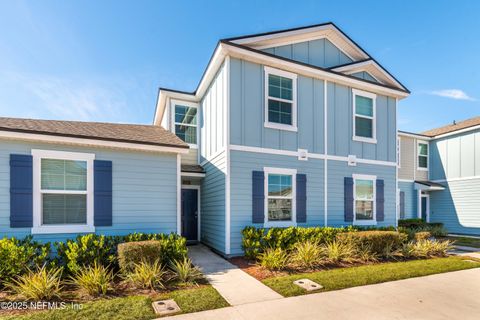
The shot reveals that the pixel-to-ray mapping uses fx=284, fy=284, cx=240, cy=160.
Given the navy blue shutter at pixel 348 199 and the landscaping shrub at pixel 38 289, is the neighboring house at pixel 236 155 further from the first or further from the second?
the landscaping shrub at pixel 38 289

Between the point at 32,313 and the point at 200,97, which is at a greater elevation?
the point at 200,97

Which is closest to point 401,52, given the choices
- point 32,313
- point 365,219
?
point 365,219

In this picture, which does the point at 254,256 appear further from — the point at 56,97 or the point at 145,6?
the point at 56,97

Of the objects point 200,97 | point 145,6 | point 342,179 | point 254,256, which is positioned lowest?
point 254,256

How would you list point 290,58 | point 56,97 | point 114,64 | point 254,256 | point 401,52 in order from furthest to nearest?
point 56,97
point 401,52
point 114,64
point 290,58
point 254,256

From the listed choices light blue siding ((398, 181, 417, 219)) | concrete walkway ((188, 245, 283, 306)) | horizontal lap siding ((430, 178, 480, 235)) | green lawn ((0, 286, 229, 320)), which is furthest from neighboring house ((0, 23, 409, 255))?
horizontal lap siding ((430, 178, 480, 235))

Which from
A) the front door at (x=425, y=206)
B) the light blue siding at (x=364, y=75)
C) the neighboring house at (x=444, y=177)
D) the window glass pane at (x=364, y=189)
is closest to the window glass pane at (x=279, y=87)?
the light blue siding at (x=364, y=75)

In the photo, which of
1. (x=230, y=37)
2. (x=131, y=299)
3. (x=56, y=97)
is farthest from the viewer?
(x=56, y=97)

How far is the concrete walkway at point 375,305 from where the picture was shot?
175 inches

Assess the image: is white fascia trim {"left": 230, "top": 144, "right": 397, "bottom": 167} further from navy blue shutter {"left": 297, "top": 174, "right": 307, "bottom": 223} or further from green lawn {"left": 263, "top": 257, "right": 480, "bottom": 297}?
green lawn {"left": 263, "top": 257, "right": 480, "bottom": 297}

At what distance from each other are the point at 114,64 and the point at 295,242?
30.6ft

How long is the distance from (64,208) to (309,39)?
32.2ft

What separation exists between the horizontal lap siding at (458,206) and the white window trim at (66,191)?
1897cm

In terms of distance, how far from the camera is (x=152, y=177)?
7930 millimetres
